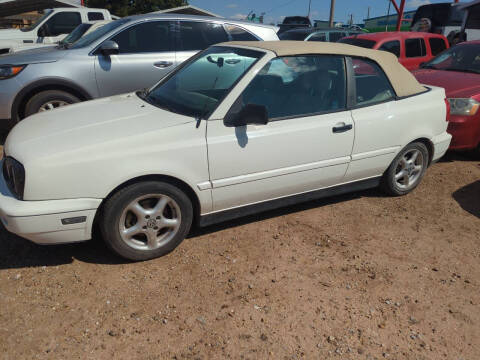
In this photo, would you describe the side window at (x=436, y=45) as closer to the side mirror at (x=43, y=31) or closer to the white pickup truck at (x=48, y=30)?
the white pickup truck at (x=48, y=30)

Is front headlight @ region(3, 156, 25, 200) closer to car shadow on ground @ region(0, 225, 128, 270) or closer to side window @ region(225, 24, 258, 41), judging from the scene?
car shadow on ground @ region(0, 225, 128, 270)

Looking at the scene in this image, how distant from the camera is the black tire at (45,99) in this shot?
212 inches

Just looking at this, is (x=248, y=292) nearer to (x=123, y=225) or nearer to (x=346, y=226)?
(x=123, y=225)

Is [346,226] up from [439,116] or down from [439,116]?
down

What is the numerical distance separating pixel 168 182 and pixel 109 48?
10.8ft

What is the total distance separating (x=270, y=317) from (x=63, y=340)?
4.17 ft

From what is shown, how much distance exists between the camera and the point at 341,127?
3.45 metres

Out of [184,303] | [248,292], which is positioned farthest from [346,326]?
[184,303]

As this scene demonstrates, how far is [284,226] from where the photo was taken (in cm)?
362

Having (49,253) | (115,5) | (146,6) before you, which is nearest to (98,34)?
(49,253)

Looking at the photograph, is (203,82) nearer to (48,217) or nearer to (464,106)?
(48,217)

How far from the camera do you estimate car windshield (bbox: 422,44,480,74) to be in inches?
239

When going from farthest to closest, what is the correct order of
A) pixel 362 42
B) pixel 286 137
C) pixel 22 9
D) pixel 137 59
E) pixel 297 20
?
pixel 297 20 < pixel 22 9 < pixel 362 42 < pixel 137 59 < pixel 286 137

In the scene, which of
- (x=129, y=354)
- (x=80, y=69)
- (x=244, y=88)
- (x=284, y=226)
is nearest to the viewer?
(x=129, y=354)
